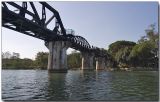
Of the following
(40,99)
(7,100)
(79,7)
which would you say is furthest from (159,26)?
(7,100)

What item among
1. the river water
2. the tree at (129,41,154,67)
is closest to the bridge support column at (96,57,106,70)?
the tree at (129,41,154,67)

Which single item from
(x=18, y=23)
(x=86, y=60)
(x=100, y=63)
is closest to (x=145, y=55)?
(x=18, y=23)

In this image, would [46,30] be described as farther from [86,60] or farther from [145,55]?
[86,60]

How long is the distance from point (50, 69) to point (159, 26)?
36285 mm

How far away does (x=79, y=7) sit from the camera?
1526cm

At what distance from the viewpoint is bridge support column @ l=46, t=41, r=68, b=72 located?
49062 millimetres

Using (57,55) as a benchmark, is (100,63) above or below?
above

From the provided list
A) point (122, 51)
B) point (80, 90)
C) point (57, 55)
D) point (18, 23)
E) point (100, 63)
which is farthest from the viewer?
point (100, 63)

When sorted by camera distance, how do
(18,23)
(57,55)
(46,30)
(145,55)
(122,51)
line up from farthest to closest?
1. (122,51)
2. (57,55)
3. (145,55)
4. (46,30)
5. (18,23)

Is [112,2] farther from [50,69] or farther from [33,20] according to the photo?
[50,69]

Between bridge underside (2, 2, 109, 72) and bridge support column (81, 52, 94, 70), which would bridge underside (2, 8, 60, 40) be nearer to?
bridge underside (2, 2, 109, 72)

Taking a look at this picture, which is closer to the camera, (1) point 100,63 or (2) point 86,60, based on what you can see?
(2) point 86,60

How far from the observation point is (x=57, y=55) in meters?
49.7

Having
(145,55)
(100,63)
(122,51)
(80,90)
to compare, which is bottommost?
(80,90)
